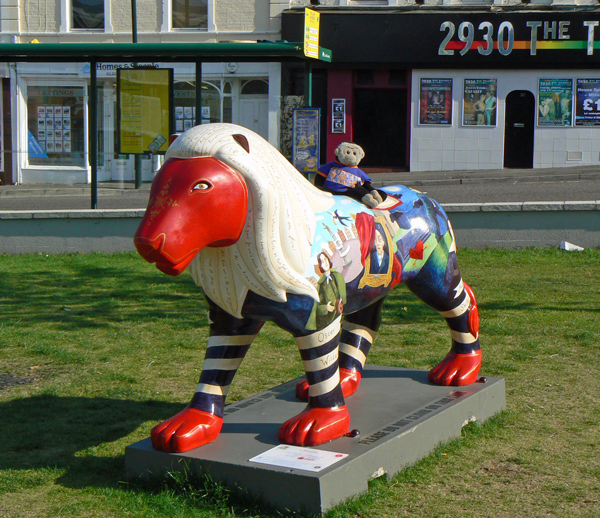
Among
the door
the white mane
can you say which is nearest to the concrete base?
the white mane

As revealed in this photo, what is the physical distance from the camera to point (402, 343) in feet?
21.2

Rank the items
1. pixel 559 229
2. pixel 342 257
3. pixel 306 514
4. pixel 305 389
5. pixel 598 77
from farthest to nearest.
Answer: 1. pixel 598 77
2. pixel 559 229
3. pixel 305 389
4. pixel 342 257
5. pixel 306 514

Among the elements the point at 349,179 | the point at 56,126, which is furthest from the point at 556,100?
the point at 349,179

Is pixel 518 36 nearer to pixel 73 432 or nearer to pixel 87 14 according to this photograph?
pixel 87 14

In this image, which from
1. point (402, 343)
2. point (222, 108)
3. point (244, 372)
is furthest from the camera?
point (222, 108)

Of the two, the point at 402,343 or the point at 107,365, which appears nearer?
the point at 107,365

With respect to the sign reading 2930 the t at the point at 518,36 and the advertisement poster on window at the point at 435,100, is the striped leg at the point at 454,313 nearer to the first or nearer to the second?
the advertisement poster on window at the point at 435,100

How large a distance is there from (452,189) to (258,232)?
43.6ft

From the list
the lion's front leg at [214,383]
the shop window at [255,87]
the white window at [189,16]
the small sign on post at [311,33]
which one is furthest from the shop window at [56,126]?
the lion's front leg at [214,383]

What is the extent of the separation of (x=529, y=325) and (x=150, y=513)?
4.34 m

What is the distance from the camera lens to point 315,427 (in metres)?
3.64

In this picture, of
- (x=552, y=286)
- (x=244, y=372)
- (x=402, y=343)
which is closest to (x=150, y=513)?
(x=244, y=372)

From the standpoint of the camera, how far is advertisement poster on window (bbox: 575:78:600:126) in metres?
19.6

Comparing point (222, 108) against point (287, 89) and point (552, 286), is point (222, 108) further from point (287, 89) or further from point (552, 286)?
point (552, 286)
